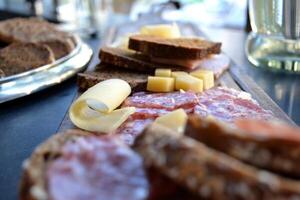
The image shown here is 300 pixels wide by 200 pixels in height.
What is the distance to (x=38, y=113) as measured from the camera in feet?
3.24

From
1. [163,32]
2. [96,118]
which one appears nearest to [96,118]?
[96,118]

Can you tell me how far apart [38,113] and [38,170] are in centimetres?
47

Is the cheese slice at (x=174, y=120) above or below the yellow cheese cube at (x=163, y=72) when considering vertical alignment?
above

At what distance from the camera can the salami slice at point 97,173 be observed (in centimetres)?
48

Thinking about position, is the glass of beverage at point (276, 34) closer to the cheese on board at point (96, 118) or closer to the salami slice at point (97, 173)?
the cheese on board at point (96, 118)

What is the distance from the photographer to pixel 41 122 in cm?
94

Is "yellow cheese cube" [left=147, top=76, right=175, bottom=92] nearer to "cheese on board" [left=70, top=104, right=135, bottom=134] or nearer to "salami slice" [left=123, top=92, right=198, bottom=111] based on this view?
"salami slice" [left=123, top=92, right=198, bottom=111]

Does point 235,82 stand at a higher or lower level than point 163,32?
lower

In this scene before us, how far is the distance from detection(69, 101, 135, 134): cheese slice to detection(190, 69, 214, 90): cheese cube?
27cm

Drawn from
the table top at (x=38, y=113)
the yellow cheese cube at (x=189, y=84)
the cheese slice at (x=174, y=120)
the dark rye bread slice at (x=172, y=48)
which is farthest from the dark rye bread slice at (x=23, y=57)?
the cheese slice at (x=174, y=120)

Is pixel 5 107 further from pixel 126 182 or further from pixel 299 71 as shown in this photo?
pixel 299 71

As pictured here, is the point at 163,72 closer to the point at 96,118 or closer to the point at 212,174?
the point at 96,118

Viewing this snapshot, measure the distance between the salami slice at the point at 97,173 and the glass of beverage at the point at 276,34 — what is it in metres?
0.84

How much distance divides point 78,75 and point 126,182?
2.14 feet
